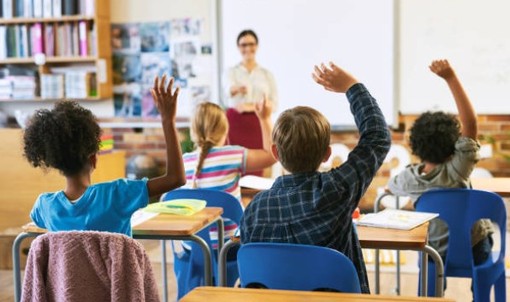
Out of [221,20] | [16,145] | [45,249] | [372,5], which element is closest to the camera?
[45,249]

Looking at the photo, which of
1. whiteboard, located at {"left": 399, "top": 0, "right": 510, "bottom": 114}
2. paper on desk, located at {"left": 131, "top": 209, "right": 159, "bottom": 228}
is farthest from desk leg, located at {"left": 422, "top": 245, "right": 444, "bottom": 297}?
whiteboard, located at {"left": 399, "top": 0, "right": 510, "bottom": 114}

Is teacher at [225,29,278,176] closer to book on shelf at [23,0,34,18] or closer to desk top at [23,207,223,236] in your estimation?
book on shelf at [23,0,34,18]

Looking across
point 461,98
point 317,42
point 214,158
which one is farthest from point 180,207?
point 317,42

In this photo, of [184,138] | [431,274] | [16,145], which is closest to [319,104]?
[184,138]

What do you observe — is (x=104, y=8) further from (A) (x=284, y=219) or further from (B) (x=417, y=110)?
(A) (x=284, y=219)

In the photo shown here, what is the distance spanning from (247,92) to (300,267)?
350 centimetres

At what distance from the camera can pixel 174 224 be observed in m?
2.35

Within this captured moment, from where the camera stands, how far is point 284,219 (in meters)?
1.78

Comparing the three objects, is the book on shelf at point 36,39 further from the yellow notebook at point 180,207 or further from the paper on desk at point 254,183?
the yellow notebook at point 180,207

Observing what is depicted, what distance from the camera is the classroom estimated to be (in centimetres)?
174

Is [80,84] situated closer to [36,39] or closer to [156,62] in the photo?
[36,39]

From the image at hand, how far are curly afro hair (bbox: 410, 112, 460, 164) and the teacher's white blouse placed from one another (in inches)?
90.9

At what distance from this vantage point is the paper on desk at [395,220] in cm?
221

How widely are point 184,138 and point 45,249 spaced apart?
3976mm
